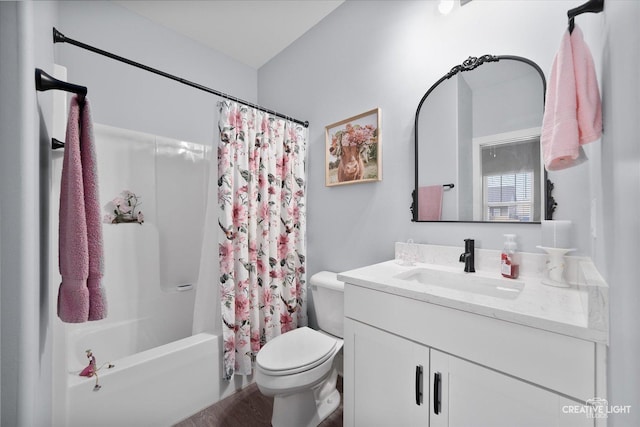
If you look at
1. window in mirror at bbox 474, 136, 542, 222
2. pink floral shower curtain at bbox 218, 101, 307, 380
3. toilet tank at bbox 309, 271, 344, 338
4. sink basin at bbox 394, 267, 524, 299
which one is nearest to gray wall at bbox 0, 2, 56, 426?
pink floral shower curtain at bbox 218, 101, 307, 380

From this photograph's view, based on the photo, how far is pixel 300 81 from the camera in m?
2.21

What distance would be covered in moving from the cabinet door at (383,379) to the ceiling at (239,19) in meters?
2.22

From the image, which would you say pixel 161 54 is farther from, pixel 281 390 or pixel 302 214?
pixel 281 390

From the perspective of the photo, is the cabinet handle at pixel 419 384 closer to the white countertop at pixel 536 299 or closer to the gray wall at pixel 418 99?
the white countertop at pixel 536 299

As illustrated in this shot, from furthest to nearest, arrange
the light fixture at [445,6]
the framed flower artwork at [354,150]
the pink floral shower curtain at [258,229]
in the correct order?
the framed flower artwork at [354,150] < the pink floral shower curtain at [258,229] < the light fixture at [445,6]

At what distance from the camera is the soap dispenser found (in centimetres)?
112

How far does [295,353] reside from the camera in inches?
53.2

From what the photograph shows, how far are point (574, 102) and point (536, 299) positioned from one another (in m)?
0.61

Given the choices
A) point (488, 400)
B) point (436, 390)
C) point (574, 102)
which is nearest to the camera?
point (574, 102)

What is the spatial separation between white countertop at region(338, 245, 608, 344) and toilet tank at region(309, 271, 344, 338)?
0.43 m

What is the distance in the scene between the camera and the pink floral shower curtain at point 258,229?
153 centimetres

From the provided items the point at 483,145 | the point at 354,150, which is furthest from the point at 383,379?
the point at 354,150

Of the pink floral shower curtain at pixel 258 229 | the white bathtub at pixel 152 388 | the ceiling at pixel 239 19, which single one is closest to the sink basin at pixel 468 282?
the pink floral shower curtain at pixel 258 229

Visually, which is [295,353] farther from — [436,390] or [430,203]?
[430,203]
